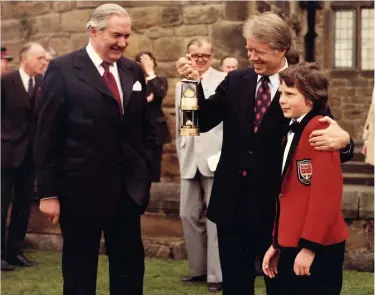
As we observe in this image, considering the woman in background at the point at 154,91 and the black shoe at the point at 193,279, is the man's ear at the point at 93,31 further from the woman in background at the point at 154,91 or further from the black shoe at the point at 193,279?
the woman in background at the point at 154,91

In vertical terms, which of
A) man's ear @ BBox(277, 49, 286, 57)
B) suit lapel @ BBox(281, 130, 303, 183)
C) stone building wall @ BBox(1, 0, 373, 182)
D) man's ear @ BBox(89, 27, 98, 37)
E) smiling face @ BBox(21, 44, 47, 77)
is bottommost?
suit lapel @ BBox(281, 130, 303, 183)

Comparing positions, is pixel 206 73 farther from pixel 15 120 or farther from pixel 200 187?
pixel 15 120

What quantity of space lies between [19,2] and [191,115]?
7.03 meters

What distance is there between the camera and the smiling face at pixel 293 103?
405cm

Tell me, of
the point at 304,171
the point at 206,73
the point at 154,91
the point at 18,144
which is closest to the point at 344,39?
the point at 154,91

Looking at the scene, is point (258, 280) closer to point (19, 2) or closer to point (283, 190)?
point (283, 190)

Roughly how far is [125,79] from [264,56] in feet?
2.99

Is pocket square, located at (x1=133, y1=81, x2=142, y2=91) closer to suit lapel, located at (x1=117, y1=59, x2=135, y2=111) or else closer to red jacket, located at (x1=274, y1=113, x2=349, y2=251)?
suit lapel, located at (x1=117, y1=59, x2=135, y2=111)

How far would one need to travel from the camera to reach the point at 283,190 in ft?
13.4

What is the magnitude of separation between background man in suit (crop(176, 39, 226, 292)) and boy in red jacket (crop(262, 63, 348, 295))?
3048 millimetres

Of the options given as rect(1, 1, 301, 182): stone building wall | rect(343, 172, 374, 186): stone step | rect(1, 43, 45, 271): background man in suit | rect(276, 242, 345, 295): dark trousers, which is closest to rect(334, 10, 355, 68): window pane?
rect(343, 172, 374, 186): stone step

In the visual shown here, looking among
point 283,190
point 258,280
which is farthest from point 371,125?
point 283,190

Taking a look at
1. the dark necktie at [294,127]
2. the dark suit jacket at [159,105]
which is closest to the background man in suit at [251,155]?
the dark necktie at [294,127]

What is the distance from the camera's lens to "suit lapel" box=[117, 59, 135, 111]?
16.1 feet
